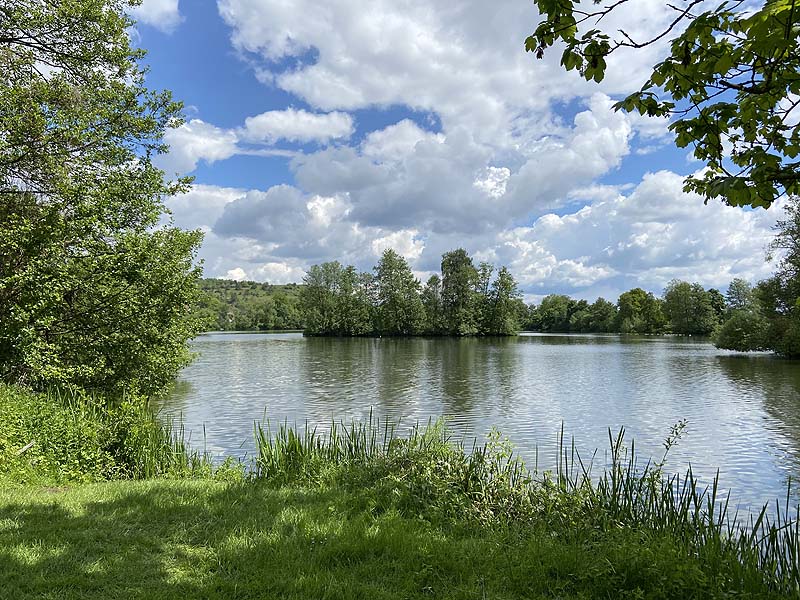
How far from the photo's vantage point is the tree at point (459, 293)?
87562mm

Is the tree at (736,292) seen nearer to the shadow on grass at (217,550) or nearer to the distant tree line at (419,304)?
the distant tree line at (419,304)

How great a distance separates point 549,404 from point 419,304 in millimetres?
69326

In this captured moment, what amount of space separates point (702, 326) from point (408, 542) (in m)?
102

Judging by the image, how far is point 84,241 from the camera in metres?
12.0

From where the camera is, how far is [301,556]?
446 cm

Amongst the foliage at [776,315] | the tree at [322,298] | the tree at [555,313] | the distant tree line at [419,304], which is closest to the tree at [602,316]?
the tree at [555,313]

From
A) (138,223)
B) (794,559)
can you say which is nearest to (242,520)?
(794,559)

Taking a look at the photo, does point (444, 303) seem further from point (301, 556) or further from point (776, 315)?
point (301, 556)

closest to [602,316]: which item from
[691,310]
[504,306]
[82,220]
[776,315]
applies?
[691,310]

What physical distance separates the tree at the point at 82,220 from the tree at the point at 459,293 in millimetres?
74337

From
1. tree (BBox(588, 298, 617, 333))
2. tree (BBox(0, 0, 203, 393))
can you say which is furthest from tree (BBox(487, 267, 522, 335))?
tree (BBox(0, 0, 203, 393))

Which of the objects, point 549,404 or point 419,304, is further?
point 419,304

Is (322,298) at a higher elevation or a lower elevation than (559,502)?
higher

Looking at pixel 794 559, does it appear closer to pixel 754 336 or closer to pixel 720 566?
pixel 720 566
